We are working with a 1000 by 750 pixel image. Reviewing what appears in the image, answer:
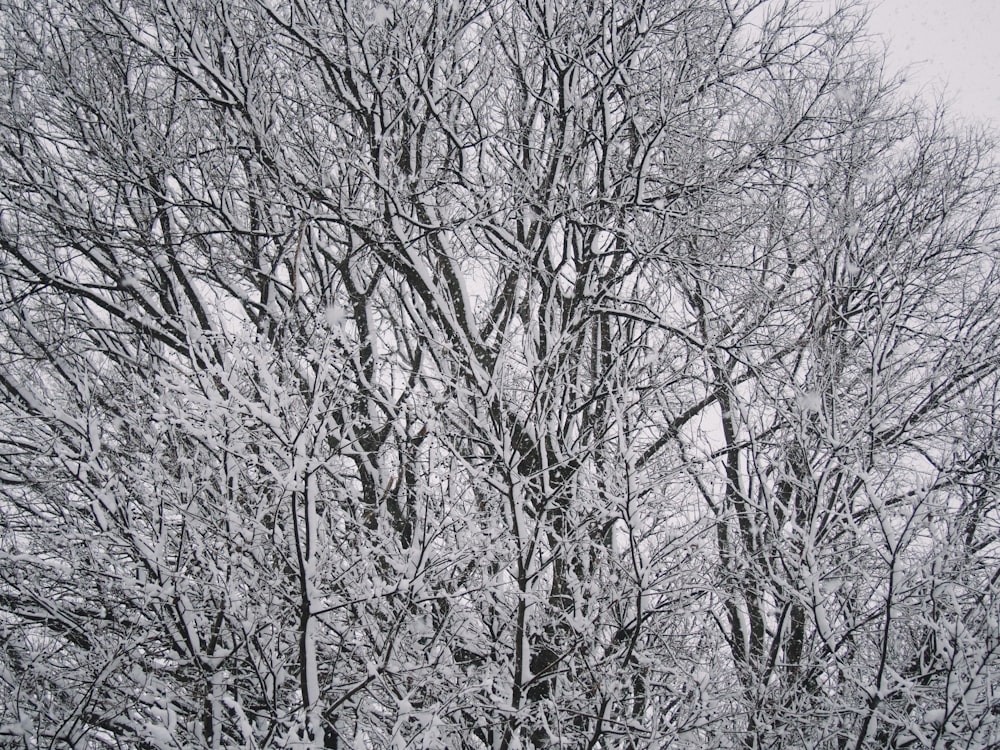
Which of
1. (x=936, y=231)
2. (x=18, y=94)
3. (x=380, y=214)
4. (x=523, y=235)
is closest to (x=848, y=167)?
(x=936, y=231)

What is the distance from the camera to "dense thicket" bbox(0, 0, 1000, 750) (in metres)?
3.94

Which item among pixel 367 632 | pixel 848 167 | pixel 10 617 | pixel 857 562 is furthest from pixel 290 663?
pixel 848 167

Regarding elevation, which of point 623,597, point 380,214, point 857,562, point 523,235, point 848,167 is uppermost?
point 848,167

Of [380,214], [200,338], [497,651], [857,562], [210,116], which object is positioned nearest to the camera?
[200,338]

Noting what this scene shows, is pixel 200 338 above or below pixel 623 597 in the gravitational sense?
above

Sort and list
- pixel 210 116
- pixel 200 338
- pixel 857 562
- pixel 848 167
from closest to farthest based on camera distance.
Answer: pixel 200 338
pixel 857 562
pixel 210 116
pixel 848 167

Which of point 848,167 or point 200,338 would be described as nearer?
point 200,338

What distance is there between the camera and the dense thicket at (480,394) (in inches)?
155

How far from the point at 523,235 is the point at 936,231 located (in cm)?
448

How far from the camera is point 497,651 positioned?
15.7 ft

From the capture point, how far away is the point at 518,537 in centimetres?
410

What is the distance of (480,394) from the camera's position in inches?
184

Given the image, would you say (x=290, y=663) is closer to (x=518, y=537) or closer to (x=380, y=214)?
(x=518, y=537)

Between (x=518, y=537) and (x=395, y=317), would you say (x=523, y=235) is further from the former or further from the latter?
(x=518, y=537)
